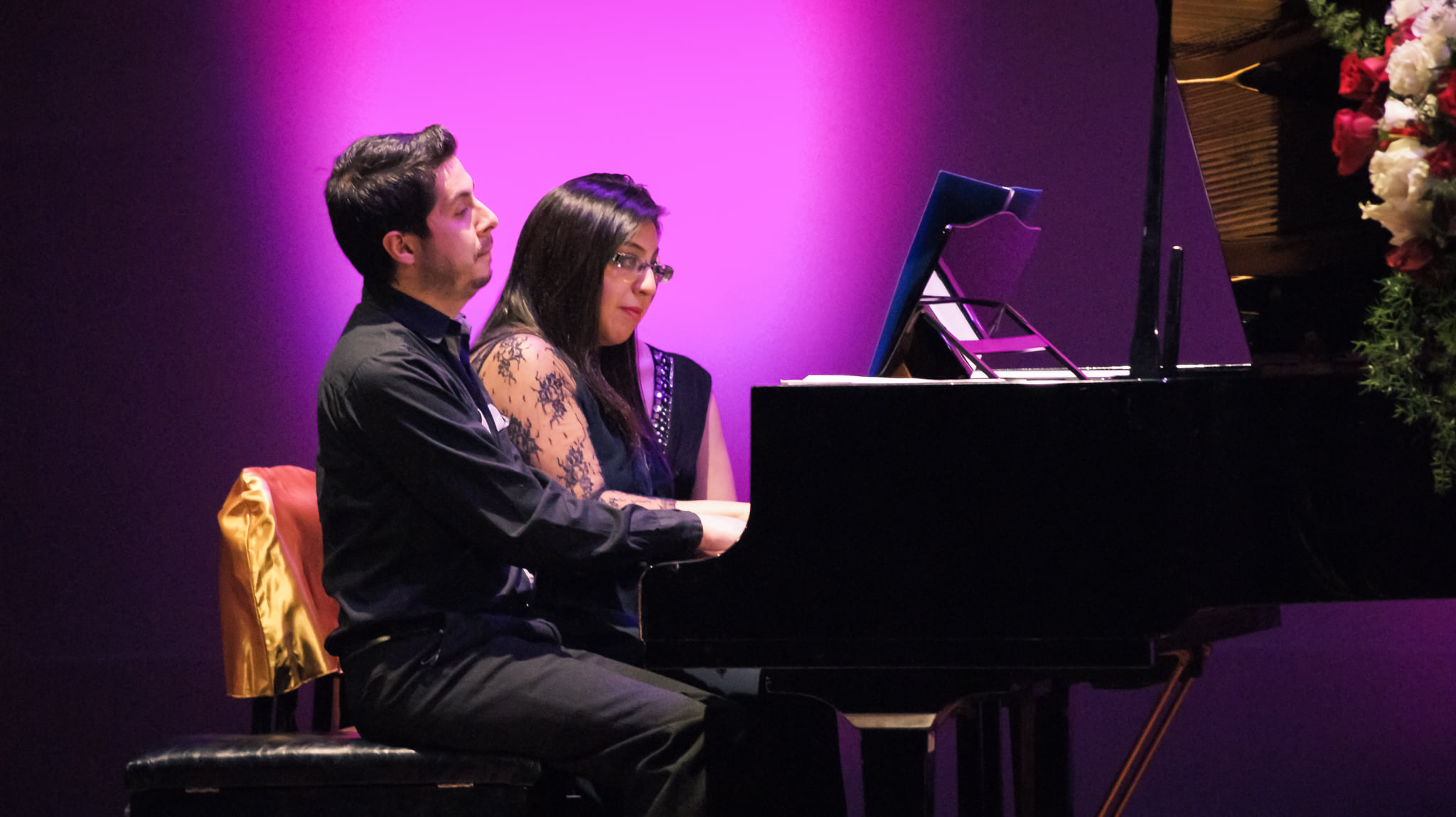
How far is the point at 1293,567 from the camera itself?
1710 mm

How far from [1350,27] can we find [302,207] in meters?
2.55

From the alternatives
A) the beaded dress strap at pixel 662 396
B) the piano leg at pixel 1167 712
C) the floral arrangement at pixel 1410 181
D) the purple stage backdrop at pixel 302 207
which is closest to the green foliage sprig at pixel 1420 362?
the floral arrangement at pixel 1410 181

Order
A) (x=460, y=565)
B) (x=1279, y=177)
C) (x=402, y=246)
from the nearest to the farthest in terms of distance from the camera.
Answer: (x=1279, y=177), (x=460, y=565), (x=402, y=246)

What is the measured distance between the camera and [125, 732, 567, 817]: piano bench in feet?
6.04

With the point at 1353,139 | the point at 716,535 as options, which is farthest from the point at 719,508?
the point at 1353,139

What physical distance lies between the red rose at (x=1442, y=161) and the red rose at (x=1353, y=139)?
0.29 ft

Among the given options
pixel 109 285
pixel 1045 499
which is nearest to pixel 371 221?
pixel 1045 499

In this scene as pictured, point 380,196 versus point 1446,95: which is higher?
point 1446,95

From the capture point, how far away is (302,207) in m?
3.37

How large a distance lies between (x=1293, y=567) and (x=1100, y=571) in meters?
0.31

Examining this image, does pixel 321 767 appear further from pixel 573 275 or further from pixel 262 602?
pixel 573 275

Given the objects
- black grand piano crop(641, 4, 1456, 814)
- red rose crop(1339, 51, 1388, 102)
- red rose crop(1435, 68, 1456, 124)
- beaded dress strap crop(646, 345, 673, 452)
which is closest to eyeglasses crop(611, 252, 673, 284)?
beaded dress strap crop(646, 345, 673, 452)

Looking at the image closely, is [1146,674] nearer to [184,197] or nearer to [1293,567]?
[1293,567]

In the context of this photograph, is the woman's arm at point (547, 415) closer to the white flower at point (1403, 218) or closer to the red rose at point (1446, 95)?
the white flower at point (1403, 218)
